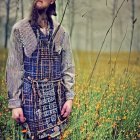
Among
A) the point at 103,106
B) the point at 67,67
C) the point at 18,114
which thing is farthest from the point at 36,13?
the point at 103,106

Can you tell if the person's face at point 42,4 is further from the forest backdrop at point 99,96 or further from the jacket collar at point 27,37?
the forest backdrop at point 99,96

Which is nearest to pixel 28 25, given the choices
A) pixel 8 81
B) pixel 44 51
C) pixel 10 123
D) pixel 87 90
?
pixel 44 51

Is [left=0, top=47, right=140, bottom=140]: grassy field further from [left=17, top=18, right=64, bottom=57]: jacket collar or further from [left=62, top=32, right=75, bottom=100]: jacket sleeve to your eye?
[left=17, top=18, right=64, bottom=57]: jacket collar

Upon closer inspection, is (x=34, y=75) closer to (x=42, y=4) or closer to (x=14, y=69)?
(x=14, y=69)

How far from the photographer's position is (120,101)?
3340 millimetres

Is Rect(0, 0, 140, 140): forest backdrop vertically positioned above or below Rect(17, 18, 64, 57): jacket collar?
below

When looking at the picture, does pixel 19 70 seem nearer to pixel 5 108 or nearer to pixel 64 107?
pixel 64 107

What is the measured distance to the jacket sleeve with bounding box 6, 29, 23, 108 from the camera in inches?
89.6

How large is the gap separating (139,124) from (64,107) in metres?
1.14

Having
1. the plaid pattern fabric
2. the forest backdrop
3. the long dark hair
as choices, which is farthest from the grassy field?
the long dark hair

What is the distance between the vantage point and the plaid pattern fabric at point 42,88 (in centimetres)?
235

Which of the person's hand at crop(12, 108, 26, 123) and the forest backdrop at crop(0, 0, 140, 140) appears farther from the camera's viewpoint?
the forest backdrop at crop(0, 0, 140, 140)

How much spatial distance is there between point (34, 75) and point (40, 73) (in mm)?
35

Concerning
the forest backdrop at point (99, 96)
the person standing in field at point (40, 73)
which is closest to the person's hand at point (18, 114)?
the person standing in field at point (40, 73)
